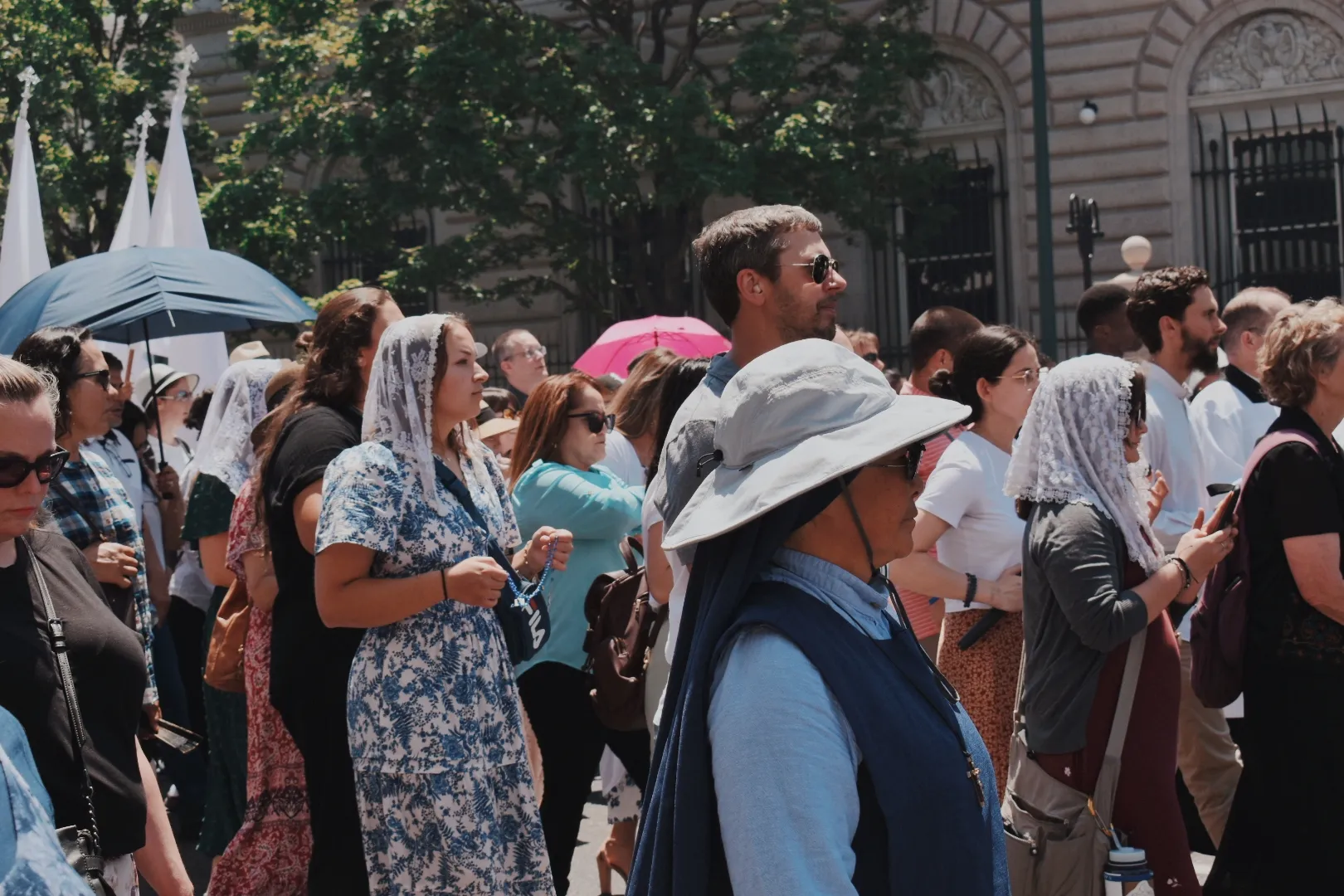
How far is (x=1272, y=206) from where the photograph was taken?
20641 mm

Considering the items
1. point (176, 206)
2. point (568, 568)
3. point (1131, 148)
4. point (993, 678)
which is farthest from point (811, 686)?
point (1131, 148)

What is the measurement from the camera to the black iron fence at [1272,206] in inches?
786

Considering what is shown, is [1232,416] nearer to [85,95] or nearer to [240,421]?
[240,421]

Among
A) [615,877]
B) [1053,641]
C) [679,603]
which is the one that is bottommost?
[615,877]

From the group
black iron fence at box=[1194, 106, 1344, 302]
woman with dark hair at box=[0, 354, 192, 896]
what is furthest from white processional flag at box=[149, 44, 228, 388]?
black iron fence at box=[1194, 106, 1344, 302]

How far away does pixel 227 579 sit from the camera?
6758 mm

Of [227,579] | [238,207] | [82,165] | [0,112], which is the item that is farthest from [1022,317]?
[227,579]

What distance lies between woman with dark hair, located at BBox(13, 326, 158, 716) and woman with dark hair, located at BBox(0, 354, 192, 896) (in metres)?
1.65

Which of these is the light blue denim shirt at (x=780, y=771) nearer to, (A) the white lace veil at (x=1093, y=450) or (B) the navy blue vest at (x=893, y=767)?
(B) the navy blue vest at (x=893, y=767)

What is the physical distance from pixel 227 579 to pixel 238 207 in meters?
16.2

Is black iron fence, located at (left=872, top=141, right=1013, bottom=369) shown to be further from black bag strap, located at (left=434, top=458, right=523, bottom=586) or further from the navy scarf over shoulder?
A: the navy scarf over shoulder

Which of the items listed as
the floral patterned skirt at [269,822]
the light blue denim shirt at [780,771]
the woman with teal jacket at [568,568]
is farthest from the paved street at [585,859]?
the light blue denim shirt at [780,771]

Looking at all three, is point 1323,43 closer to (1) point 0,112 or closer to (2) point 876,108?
(2) point 876,108

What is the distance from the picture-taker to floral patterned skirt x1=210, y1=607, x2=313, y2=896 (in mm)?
5648
